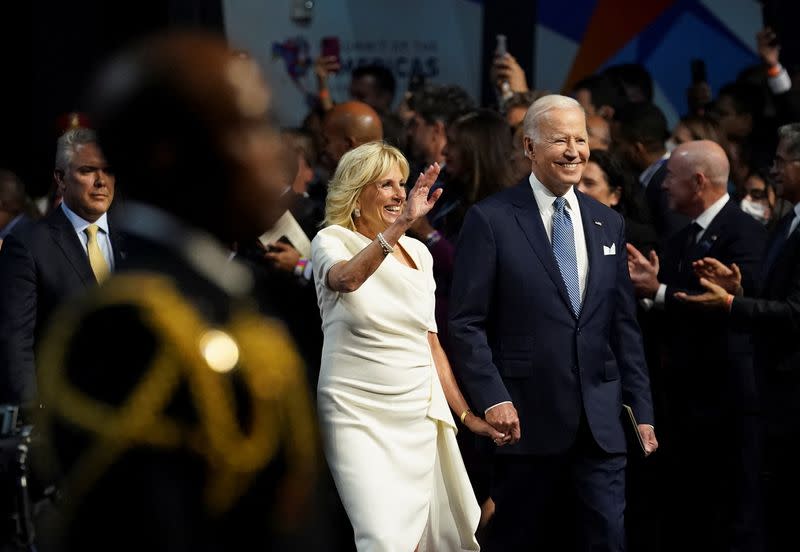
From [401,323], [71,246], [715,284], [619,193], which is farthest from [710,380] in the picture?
[71,246]

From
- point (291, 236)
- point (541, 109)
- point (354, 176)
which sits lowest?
point (291, 236)

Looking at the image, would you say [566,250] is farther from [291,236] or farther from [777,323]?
[291,236]

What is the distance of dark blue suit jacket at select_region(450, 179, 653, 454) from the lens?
6039 millimetres

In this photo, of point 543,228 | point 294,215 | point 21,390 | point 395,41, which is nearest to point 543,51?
point 395,41

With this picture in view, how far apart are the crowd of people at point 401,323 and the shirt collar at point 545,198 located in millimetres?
20

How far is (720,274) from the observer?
702cm

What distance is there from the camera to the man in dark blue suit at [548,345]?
6.04 m

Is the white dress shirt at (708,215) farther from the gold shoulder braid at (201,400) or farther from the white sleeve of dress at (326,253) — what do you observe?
the gold shoulder braid at (201,400)

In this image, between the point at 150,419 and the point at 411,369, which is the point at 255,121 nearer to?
the point at 150,419

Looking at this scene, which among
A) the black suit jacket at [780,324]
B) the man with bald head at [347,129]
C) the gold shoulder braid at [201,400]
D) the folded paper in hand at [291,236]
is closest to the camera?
the gold shoulder braid at [201,400]

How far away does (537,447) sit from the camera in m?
6.07

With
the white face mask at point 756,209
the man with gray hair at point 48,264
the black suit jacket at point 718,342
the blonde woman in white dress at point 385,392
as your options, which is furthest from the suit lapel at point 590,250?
the white face mask at point 756,209

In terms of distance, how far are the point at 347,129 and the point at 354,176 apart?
225 centimetres

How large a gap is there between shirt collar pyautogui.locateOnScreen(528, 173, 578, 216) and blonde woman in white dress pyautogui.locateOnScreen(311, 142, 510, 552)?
0.55m
